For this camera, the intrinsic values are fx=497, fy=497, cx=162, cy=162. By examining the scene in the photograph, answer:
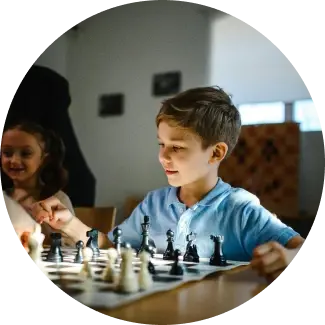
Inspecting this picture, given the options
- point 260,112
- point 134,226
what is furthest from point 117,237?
point 260,112

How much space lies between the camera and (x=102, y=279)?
1.94ft

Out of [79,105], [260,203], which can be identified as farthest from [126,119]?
[260,203]

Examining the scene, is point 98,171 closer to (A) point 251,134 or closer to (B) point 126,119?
(B) point 126,119

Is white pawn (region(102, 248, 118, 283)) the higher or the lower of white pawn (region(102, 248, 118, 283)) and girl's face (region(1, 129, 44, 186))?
the lower

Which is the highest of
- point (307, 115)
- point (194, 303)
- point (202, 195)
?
point (307, 115)

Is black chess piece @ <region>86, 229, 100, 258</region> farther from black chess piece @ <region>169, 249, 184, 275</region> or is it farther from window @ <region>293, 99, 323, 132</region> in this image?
window @ <region>293, 99, 323, 132</region>

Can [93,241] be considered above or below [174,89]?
below

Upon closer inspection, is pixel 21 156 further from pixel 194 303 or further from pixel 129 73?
pixel 194 303

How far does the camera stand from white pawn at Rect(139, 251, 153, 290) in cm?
56

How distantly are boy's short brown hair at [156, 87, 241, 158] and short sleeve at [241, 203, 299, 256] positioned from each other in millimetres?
94

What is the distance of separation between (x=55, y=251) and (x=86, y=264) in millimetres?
82

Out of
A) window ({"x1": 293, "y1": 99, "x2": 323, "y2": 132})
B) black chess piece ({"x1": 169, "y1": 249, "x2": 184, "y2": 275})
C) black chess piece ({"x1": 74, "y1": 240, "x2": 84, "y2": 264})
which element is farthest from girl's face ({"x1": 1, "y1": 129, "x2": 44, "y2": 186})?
window ({"x1": 293, "y1": 99, "x2": 323, "y2": 132})

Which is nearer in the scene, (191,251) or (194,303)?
(194,303)

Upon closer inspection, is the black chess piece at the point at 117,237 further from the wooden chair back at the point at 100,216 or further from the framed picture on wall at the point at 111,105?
the framed picture on wall at the point at 111,105
